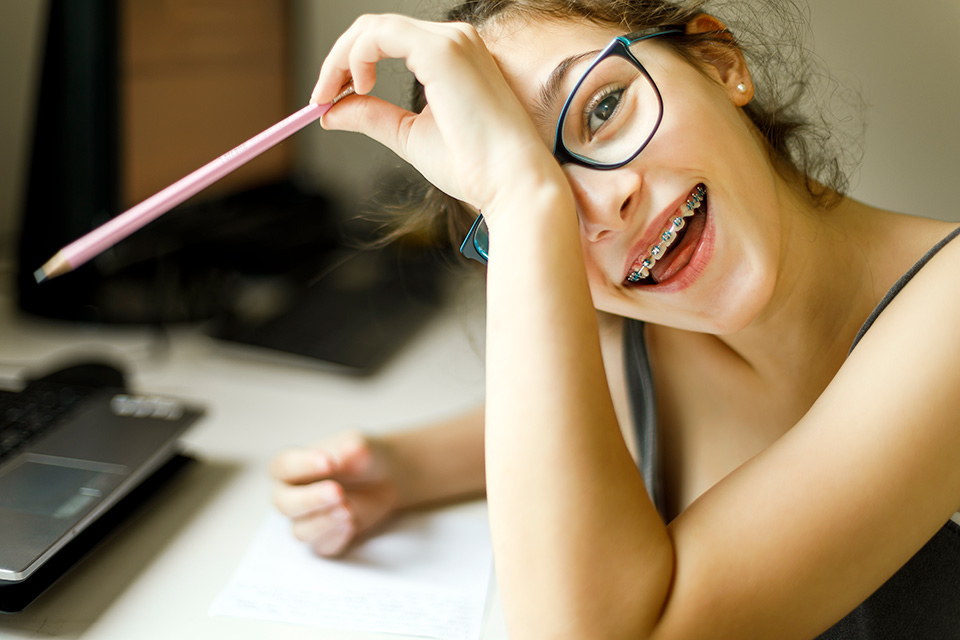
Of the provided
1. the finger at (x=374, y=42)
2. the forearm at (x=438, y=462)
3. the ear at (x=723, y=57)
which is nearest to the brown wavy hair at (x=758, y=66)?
the ear at (x=723, y=57)

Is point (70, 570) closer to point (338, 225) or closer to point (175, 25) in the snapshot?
point (175, 25)

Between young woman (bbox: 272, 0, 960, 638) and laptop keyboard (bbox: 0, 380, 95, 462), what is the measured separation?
259 mm

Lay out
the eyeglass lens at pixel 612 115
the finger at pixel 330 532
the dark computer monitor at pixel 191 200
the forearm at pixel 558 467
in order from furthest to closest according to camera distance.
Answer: the dark computer monitor at pixel 191 200 → the finger at pixel 330 532 → the eyeglass lens at pixel 612 115 → the forearm at pixel 558 467

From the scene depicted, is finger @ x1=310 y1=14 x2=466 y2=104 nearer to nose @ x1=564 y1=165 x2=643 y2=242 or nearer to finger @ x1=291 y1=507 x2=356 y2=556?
nose @ x1=564 y1=165 x2=643 y2=242

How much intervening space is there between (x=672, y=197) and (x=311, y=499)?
0.41 m

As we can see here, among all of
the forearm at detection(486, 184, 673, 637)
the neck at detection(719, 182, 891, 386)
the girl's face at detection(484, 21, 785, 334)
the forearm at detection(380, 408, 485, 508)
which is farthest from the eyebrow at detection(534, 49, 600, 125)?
the forearm at detection(380, 408, 485, 508)

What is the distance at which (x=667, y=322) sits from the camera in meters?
0.67

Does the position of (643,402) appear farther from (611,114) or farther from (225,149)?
(225,149)

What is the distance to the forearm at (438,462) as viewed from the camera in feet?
2.54

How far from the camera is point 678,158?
59 centimetres

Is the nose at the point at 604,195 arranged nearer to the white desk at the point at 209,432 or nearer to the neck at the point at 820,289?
the neck at the point at 820,289

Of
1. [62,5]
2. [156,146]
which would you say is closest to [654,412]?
[156,146]

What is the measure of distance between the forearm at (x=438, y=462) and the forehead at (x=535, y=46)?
0.38m

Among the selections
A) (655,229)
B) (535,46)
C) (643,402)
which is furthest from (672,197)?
(643,402)
